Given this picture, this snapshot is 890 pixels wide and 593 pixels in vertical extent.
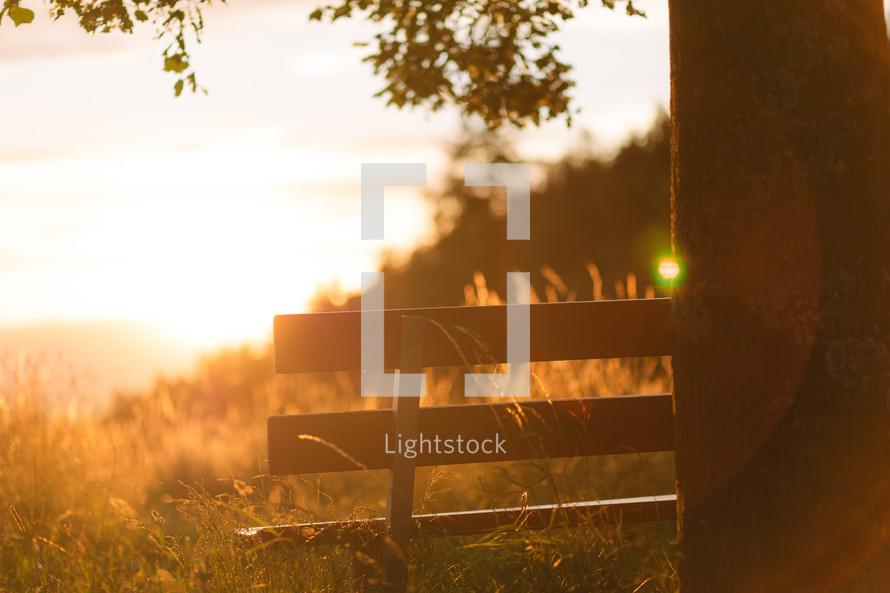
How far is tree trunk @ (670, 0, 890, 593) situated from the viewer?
248cm

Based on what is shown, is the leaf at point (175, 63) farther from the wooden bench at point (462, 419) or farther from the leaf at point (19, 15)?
the wooden bench at point (462, 419)

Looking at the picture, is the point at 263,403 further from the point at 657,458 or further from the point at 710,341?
the point at 710,341

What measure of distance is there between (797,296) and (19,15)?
3113 mm

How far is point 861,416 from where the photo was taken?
250 centimetres

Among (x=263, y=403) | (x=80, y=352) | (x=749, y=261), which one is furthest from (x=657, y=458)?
(x=263, y=403)

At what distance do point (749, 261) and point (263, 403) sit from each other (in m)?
8.87

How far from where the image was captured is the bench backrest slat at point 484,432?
3.03 m

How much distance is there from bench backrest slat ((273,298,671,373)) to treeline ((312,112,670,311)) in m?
16.1

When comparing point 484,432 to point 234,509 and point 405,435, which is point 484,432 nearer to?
point 405,435

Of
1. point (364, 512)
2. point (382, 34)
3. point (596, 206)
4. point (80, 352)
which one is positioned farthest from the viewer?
point (596, 206)

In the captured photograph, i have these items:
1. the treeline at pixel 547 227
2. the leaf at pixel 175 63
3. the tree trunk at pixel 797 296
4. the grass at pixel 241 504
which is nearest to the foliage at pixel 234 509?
the grass at pixel 241 504

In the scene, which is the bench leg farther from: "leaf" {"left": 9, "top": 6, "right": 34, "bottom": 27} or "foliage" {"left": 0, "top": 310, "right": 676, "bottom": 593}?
"leaf" {"left": 9, "top": 6, "right": 34, "bottom": 27}

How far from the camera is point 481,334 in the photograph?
3.17 meters

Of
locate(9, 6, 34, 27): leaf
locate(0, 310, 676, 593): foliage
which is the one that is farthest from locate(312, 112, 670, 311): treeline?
locate(9, 6, 34, 27): leaf
